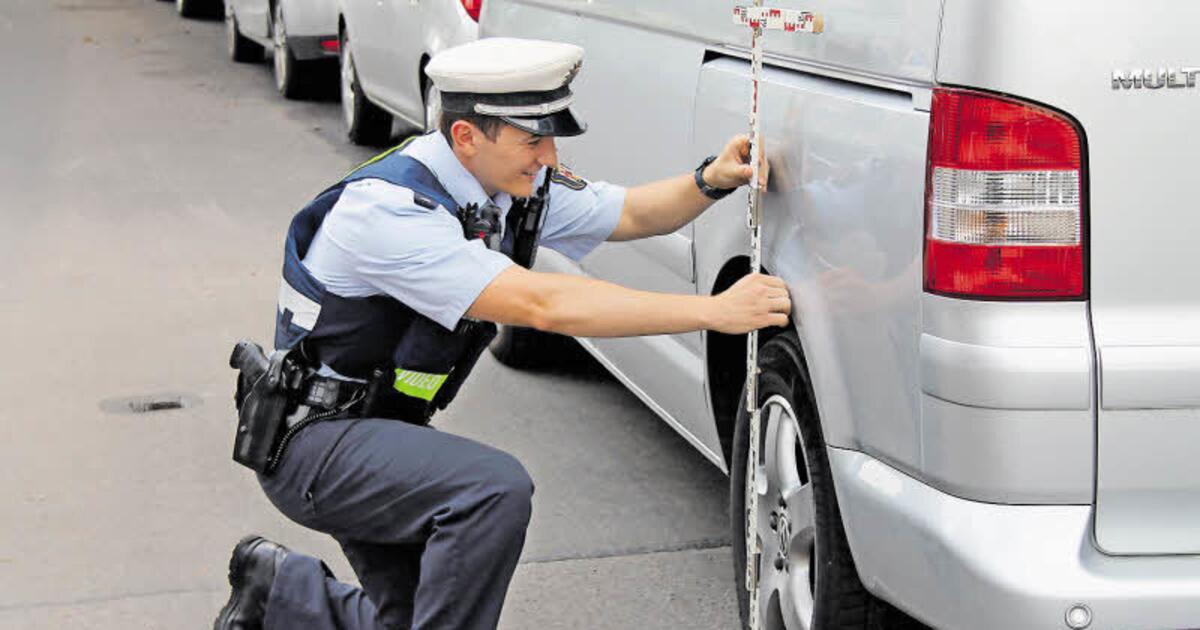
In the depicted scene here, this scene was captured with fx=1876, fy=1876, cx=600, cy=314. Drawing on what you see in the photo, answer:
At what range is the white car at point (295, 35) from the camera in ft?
42.2

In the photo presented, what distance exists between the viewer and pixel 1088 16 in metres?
3.00

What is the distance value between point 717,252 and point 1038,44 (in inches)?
57.2

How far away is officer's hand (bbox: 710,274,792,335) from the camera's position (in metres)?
3.64

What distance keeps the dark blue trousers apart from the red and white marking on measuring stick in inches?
20.8

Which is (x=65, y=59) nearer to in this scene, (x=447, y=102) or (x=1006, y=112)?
(x=447, y=102)

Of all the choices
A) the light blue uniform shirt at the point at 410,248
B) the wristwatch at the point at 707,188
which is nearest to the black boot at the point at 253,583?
the light blue uniform shirt at the point at 410,248

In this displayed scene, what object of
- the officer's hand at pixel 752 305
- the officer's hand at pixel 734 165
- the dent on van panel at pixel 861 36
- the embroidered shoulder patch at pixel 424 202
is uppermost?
the dent on van panel at pixel 861 36

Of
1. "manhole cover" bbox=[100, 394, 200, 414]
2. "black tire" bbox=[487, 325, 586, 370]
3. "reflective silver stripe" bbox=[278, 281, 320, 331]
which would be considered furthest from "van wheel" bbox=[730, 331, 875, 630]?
"manhole cover" bbox=[100, 394, 200, 414]

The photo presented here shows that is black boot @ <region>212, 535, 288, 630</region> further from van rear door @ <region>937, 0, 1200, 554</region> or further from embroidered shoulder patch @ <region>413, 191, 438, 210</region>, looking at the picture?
van rear door @ <region>937, 0, 1200, 554</region>

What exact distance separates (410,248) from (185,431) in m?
2.85

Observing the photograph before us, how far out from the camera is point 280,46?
1397 centimetres

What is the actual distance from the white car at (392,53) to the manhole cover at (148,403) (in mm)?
2284

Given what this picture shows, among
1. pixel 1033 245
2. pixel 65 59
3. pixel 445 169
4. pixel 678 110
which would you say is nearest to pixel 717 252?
pixel 678 110

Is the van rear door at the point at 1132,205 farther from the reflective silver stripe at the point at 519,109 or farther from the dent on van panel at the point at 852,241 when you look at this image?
the reflective silver stripe at the point at 519,109
